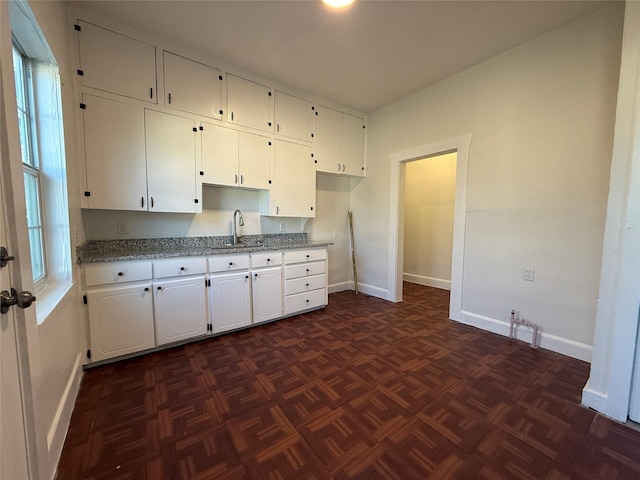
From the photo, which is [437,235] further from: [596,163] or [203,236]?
[203,236]

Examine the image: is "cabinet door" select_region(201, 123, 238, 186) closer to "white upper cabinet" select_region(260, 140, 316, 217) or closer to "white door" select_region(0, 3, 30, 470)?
"white upper cabinet" select_region(260, 140, 316, 217)

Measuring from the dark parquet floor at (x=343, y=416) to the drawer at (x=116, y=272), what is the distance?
2.33 ft

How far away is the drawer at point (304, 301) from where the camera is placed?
3.21 metres

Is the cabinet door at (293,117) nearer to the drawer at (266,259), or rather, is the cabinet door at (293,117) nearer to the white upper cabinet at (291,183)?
the white upper cabinet at (291,183)

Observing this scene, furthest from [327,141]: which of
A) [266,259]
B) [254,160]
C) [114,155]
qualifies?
[114,155]

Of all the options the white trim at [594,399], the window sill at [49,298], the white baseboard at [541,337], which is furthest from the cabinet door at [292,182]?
the white trim at [594,399]

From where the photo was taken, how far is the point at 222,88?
9.28 feet

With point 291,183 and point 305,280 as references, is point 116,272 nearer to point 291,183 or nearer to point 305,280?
point 305,280

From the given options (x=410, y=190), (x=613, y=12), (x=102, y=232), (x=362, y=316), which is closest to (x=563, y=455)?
(x=362, y=316)

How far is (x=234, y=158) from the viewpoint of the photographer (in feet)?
9.65

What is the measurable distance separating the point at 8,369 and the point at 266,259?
2.21 metres

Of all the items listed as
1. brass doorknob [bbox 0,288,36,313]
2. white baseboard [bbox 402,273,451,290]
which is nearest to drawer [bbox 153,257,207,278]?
brass doorknob [bbox 0,288,36,313]

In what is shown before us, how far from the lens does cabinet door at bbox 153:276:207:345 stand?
93.0 inches

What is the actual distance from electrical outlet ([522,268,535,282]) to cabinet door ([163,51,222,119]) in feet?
11.4
